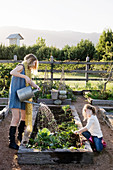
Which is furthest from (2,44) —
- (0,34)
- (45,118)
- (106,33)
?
(0,34)

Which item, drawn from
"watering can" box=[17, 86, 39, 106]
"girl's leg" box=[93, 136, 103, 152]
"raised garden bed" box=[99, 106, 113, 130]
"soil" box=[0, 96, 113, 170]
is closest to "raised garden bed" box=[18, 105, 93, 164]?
"soil" box=[0, 96, 113, 170]

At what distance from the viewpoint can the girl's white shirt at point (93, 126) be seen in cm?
299

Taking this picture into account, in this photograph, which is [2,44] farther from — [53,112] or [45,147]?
[45,147]

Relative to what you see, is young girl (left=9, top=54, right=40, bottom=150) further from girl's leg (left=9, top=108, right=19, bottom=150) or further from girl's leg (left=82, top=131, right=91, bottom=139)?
girl's leg (left=82, top=131, right=91, bottom=139)

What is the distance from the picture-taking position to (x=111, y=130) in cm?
397

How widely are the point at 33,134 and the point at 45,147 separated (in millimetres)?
685

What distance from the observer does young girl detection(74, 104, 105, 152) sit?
9.80 feet

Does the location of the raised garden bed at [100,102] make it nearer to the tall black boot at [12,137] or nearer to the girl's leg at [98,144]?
the girl's leg at [98,144]

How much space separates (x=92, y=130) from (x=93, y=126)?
7 cm

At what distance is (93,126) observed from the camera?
3.05m

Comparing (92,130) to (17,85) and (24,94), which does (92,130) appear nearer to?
(24,94)

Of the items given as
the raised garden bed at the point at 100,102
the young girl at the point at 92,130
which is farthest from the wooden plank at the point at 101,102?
the young girl at the point at 92,130

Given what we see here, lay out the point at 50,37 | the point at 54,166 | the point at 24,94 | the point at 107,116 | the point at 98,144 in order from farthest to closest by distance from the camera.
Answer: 1. the point at 50,37
2. the point at 107,116
3. the point at 98,144
4. the point at 24,94
5. the point at 54,166

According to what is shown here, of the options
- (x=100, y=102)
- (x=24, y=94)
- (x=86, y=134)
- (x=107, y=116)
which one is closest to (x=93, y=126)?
(x=86, y=134)
